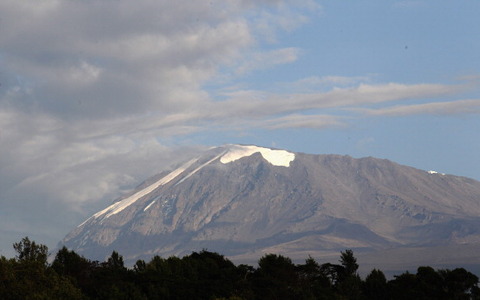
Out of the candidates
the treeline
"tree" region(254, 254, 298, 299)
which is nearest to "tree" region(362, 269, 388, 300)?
the treeline

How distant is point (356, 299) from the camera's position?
173m

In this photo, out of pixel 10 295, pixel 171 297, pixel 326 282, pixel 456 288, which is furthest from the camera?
pixel 326 282

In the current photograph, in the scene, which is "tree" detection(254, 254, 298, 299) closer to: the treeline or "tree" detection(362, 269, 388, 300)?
the treeline

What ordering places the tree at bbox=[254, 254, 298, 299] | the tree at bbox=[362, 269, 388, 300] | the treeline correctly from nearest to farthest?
the treeline < the tree at bbox=[254, 254, 298, 299] < the tree at bbox=[362, 269, 388, 300]

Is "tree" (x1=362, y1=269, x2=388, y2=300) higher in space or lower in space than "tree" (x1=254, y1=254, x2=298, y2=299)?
lower

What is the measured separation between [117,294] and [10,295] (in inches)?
756

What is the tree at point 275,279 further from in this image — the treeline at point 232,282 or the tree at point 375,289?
the tree at point 375,289

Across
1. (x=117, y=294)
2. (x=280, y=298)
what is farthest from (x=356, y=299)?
(x=117, y=294)

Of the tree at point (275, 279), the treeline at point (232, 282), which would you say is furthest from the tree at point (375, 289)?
the tree at point (275, 279)

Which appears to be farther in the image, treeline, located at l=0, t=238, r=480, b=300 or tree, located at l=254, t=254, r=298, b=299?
tree, located at l=254, t=254, r=298, b=299

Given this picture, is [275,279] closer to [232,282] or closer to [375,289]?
[232,282]

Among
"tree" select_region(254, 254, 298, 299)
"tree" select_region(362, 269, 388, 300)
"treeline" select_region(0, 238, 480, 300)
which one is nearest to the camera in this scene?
"treeline" select_region(0, 238, 480, 300)

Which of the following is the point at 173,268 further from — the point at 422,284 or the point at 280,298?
the point at 422,284

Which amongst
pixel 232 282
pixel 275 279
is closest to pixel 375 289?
pixel 275 279
